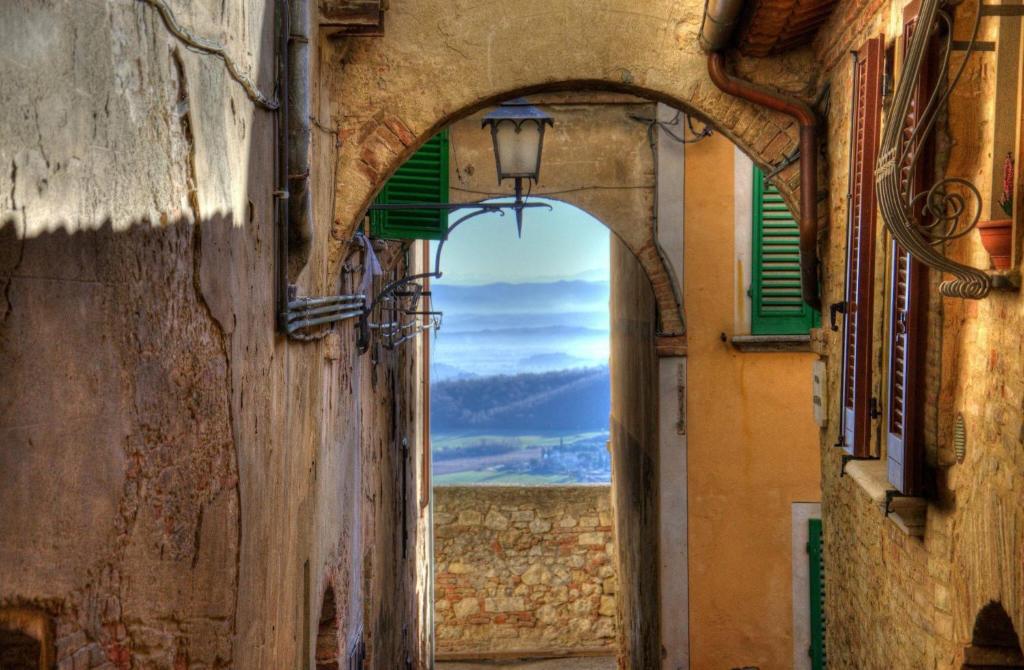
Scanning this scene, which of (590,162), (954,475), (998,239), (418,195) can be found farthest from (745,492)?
(998,239)

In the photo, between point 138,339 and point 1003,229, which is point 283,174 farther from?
point 1003,229

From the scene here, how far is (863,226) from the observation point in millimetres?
4289

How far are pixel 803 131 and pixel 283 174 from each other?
2.54 metres

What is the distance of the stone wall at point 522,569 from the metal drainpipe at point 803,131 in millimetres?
9053

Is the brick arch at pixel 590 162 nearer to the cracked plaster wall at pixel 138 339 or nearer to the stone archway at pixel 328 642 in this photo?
the stone archway at pixel 328 642

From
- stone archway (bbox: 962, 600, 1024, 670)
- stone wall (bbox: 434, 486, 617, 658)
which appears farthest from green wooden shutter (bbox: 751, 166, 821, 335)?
stone wall (bbox: 434, 486, 617, 658)

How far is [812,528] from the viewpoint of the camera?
8453 mm

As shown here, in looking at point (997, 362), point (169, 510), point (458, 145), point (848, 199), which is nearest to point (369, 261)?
point (458, 145)

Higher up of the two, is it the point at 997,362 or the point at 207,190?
the point at 207,190

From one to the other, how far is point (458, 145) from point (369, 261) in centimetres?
276

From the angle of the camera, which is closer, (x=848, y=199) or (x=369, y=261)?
(x=848, y=199)

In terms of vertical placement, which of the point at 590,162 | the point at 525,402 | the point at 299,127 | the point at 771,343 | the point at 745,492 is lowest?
the point at 525,402

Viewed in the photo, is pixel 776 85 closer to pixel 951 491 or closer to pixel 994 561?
pixel 951 491

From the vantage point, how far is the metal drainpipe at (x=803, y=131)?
5219 mm
